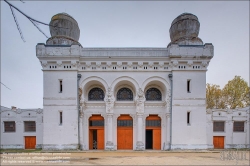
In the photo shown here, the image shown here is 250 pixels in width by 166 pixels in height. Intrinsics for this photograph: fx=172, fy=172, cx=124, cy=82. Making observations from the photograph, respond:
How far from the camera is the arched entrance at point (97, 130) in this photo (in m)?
16.1

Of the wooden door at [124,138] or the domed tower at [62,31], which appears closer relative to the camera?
the wooden door at [124,138]

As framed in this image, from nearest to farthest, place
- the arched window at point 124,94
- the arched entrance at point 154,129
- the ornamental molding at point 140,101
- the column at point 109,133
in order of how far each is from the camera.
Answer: the column at point 109,133 → the ornamental molding at point 140,101 → the arched entrance at point 154,129 → the arched window at point 124,94

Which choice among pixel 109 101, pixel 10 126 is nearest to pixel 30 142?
pixel 10 126

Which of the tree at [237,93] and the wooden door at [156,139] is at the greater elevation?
the tree at [237,93]

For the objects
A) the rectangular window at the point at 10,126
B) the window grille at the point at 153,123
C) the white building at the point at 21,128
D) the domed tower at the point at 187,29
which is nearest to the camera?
the window grille at the point at 153,123

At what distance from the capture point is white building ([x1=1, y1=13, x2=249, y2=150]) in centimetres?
1515

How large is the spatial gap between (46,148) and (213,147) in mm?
15946

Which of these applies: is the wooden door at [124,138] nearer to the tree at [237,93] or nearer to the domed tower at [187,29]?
the domed tower at [187,29]

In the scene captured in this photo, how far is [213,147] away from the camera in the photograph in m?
17.4

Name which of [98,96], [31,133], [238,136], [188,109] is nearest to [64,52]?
[98,96]

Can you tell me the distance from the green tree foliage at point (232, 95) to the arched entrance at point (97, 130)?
21.4 meters

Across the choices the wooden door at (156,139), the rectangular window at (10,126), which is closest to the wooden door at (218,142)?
the wooden door at (156,139)

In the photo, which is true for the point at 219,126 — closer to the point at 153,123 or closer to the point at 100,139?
the point at 153,123

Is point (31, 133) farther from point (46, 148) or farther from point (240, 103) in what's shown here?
point (240, 103)
